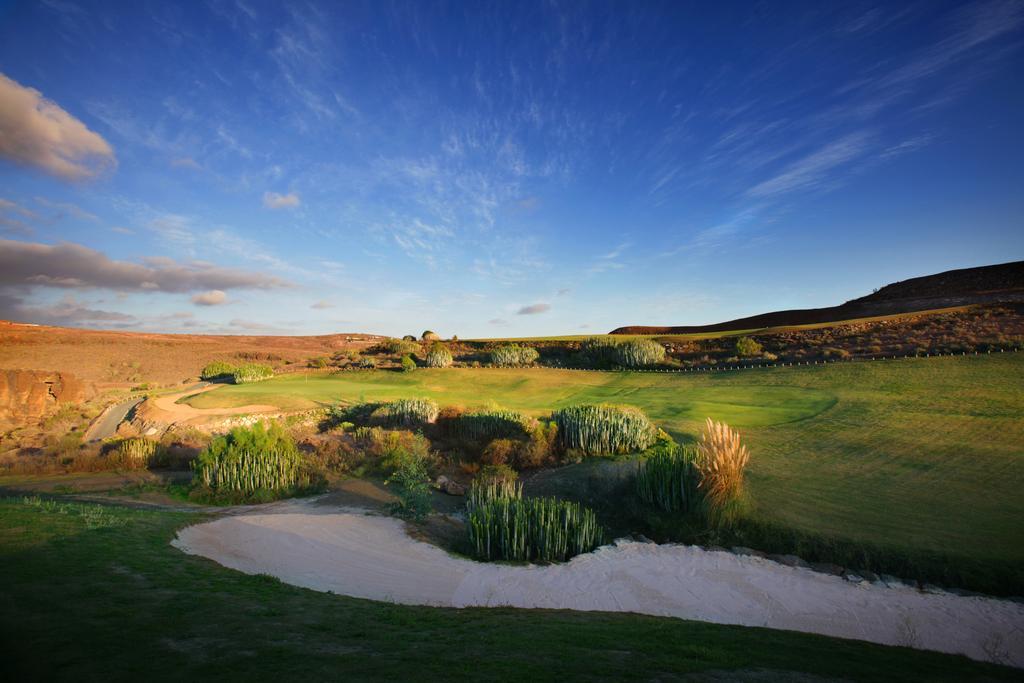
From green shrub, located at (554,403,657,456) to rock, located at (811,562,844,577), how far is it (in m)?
6.47

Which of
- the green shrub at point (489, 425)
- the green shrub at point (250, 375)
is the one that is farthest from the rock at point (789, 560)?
the green shrub at point (250, 375)

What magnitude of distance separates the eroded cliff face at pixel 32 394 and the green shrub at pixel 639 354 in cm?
3246

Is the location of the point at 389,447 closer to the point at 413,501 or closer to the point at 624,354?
the point at 413,501

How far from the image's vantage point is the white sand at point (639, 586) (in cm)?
640

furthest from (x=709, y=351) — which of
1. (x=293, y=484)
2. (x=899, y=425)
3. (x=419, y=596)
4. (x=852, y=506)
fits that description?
(x=419, y=596)

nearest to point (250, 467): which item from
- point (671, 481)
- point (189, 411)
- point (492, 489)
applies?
point (492, 489)

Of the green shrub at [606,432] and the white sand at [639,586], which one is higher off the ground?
the green shrub at [606,432]

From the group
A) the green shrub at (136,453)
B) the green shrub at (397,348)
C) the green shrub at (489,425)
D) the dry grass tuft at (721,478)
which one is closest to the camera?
the dry grass tuft at (721,478)

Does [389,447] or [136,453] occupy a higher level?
[136,453]

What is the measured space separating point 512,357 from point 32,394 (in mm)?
27382

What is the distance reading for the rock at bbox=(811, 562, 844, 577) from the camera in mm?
8055

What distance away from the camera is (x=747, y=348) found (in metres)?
32.7

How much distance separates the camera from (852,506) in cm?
974

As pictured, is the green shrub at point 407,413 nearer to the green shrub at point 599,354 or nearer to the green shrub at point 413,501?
the green shrub at point 413,501
